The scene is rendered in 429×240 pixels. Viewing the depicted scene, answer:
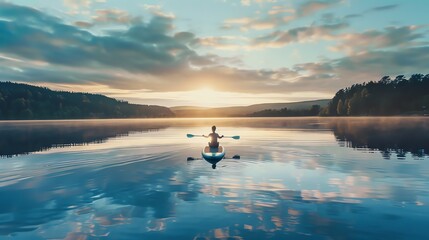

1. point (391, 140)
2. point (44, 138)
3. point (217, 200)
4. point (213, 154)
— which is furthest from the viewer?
point (44, 138)

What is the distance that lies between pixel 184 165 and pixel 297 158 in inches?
487

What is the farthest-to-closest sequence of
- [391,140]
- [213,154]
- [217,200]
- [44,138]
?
[44,138] → [391,140] → [213,154] → [217,200]

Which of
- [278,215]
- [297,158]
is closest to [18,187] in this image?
[278,215]

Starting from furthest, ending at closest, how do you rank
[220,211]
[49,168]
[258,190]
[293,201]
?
[49,168] → [258,190] → [293,201] → [220,211]

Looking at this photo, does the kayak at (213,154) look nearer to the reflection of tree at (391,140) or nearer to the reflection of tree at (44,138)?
the reflection of tree at (391,140)

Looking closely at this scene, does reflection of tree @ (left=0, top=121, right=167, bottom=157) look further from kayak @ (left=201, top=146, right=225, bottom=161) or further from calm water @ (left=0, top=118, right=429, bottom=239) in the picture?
kayak @ (left=201, top=146, right=225, bottom=161)

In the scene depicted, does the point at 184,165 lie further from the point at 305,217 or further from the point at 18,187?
the point at 305,217

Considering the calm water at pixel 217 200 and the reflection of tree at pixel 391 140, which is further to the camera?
the reflection of tree at pixel 391 140

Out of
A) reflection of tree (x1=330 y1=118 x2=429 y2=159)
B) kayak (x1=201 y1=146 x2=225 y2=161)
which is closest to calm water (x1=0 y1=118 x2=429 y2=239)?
kayak (x1=201 y1=146 x2=225 y2=161)

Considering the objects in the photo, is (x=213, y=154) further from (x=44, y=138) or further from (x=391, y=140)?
(x=44, y=138)

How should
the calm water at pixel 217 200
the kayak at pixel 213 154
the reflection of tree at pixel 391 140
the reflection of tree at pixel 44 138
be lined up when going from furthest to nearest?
the reflection of tree at pixel 44 138 → the reflection of tree at pixel 391 140 → the kayak at pixel 213 154 → the calm water at pixel 217 200

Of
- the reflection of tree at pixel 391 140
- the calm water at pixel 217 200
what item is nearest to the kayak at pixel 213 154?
the calm water at pixel 217 200

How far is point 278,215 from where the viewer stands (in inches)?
547

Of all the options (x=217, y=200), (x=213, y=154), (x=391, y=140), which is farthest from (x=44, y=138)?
(x=391, y=140)
